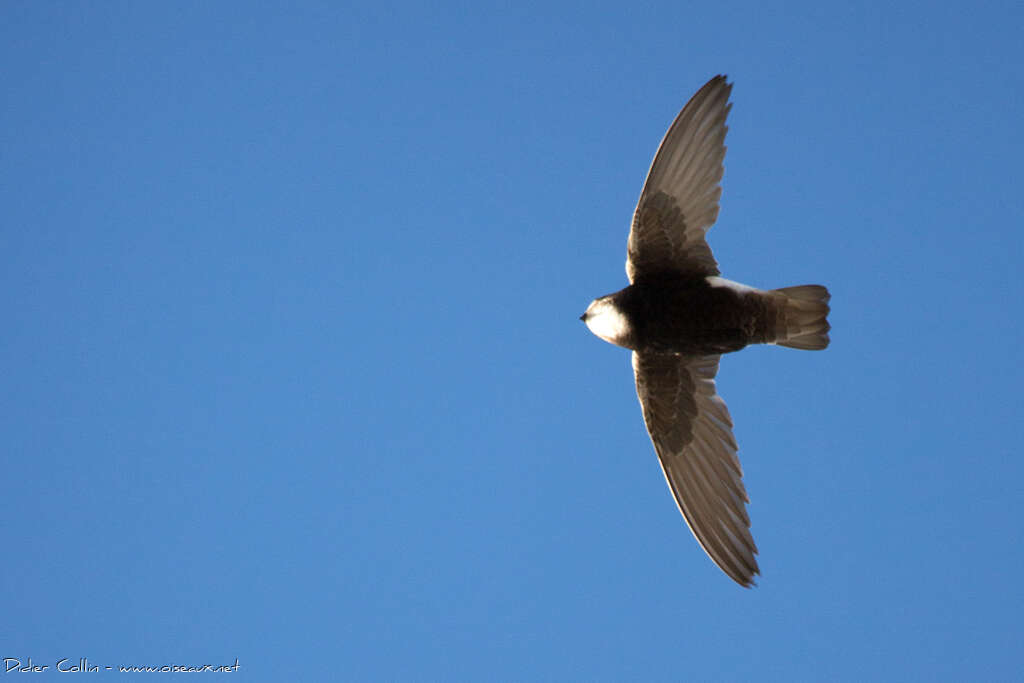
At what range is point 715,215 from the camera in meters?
3.05

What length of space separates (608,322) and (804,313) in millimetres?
652

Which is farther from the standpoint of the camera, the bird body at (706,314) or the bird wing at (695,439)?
the bird wing at (695,439)

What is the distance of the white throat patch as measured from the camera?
10.1 feet

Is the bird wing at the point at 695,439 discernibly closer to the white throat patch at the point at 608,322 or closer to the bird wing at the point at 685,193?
the white throat patch at the point at 608,322

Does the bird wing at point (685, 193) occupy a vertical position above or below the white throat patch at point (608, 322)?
above

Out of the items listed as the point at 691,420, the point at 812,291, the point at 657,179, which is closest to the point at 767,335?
the point at 812,291

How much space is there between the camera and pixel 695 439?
10.6ft

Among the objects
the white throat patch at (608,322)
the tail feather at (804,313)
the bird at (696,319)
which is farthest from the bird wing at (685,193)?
the tail feather at (804,313)

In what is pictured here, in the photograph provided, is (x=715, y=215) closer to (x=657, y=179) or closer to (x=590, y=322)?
(x=657, y=179)

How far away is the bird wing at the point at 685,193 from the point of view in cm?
300

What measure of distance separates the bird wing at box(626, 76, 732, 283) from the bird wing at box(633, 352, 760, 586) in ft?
1.15

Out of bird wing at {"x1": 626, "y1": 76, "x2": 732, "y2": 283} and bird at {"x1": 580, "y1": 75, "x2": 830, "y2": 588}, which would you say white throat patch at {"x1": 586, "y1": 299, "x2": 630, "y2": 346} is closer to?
bird at {"x1": 580, "y1": 75, "x2": 830, "y2": 588}

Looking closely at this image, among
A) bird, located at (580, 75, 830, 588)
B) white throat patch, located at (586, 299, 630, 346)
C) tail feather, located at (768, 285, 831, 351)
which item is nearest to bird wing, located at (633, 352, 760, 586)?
bird, located at (580, 75, 830, 588)

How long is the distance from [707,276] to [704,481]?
28.7 inches
